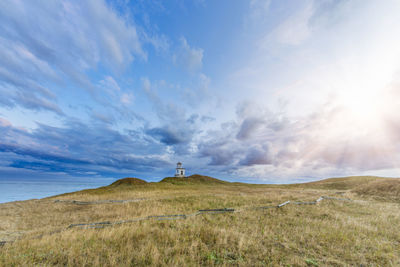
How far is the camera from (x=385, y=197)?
75.5 feet

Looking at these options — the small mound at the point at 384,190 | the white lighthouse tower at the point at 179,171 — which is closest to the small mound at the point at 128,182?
the white lighthouse tower at the point at 179,171

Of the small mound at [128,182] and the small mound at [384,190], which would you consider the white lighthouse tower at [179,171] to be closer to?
the small mound at [128,182]

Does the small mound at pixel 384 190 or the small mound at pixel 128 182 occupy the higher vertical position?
the small mound at pixel 128 182

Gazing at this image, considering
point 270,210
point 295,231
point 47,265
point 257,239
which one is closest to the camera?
point 47,265

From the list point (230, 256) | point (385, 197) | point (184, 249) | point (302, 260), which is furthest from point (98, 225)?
point (385, 197)

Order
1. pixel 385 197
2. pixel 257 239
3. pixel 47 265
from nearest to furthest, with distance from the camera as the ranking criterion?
pixel 47 265 < pixel 257 239 < pixel 385 197

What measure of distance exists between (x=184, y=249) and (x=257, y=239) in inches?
143

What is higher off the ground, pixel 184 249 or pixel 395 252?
pixel 184 249

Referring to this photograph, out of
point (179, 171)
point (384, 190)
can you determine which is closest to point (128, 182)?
point (179, 171)

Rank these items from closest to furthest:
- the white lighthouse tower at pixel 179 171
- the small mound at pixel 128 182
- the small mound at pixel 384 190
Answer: the small mound at pixel 384 190 → the small mound at pixel 128 182 → the white lighthouse tower at pixel 179 171

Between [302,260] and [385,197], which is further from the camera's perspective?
[385,197]

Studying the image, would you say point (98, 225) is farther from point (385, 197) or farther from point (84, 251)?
point (385, 197)

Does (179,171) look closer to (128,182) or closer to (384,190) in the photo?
(128,182)

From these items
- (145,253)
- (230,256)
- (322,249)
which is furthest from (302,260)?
(145,253)
